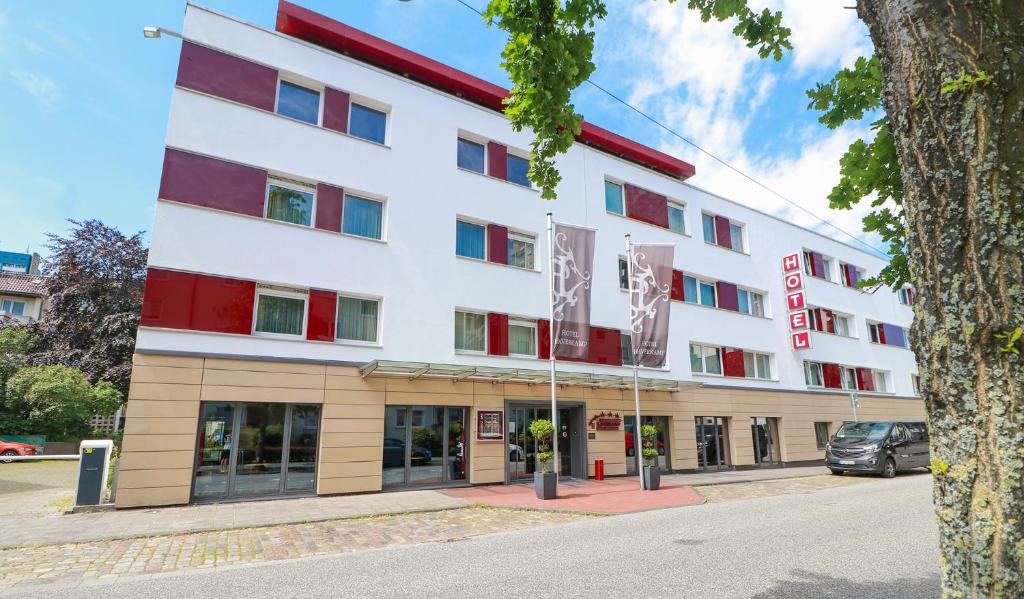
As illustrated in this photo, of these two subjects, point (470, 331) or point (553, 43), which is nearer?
point (553, 43)

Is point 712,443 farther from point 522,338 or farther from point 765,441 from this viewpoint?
point 522,338

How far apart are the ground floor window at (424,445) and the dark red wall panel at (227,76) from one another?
29.7 ft

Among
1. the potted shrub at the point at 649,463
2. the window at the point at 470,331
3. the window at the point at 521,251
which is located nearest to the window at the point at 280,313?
the window at the point at 470,331

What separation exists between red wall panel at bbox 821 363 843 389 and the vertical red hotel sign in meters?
2.96

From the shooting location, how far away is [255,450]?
13.0 meters

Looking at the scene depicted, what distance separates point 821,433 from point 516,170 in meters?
19.7

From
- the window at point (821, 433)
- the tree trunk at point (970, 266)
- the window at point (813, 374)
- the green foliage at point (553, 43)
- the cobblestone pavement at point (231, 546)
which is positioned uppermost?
the green foliage at point (553, 43)

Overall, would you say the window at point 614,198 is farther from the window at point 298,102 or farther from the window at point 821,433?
the window at point 821,433

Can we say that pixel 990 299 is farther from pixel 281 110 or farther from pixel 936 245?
pixel 281 110

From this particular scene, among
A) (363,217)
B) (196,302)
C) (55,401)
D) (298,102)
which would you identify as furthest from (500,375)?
(55,401)

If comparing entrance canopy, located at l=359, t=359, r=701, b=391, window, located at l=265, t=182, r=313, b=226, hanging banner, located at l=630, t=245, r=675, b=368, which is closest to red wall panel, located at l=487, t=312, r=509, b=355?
entrance canopy, located at l=359, t=359, r=701, b=391

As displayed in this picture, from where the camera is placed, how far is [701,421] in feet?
70.8

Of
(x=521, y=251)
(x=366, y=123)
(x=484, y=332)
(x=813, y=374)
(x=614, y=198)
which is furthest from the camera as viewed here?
(x=813, y=374)

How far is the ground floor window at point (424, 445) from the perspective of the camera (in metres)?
14.6
